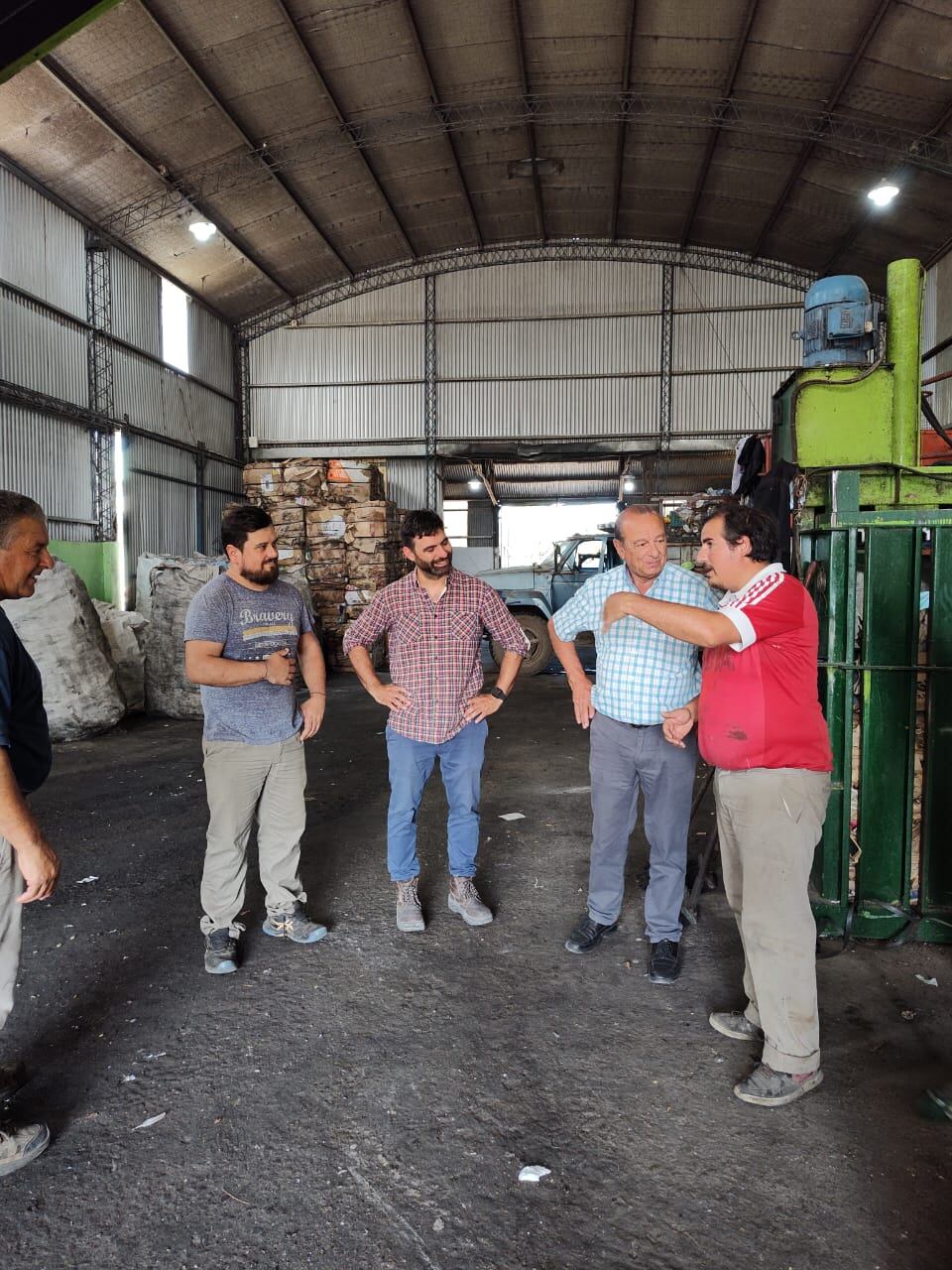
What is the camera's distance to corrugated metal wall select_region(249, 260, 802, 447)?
58.3ft

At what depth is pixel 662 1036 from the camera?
2.84 m

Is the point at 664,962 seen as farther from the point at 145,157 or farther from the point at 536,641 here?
the point at 145,157

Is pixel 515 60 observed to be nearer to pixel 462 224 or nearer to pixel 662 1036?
pixel 462 224

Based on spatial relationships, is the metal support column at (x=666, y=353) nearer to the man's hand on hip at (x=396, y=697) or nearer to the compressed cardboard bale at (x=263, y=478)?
the compressed cardboard bale at (x=263, y=478)

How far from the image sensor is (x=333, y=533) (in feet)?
46.9

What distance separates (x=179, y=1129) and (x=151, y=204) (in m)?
14.7

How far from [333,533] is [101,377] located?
4712 millimetres

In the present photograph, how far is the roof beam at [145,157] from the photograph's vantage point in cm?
1028

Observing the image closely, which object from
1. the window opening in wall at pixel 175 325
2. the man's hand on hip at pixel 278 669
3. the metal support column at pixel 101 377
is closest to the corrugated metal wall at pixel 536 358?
the window opening in wall at pixel 175 325

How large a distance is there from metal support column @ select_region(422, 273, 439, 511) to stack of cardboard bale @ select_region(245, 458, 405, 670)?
3827 millimetres

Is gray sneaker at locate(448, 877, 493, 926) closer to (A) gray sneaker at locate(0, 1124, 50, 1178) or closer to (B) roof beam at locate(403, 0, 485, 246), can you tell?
(A) gray sneaker at locate(0, 1124, 50, 1178)

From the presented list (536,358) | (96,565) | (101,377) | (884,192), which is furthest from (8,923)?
(536,358)

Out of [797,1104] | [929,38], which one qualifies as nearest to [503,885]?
[797,1104]

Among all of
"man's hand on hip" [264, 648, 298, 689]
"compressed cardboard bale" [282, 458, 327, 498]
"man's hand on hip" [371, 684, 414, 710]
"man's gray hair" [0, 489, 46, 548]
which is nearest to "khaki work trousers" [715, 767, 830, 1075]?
"man's hand on hip" [371, 684, 414, 710]
